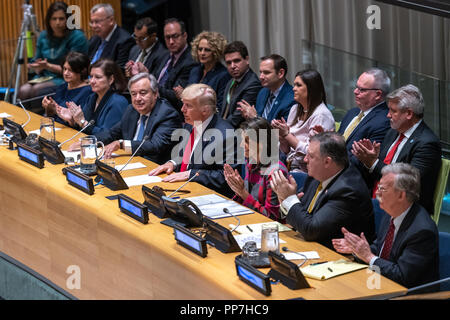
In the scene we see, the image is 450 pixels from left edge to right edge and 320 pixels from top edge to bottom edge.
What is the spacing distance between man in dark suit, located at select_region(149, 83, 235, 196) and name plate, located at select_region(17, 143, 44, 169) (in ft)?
2.13

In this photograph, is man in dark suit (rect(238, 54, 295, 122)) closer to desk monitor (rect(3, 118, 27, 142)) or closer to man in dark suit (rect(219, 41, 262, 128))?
man in dark suit (rect(219, 41, 262, 128))

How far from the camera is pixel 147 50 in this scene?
6680 mm

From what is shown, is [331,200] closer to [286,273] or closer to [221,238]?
[221,238]

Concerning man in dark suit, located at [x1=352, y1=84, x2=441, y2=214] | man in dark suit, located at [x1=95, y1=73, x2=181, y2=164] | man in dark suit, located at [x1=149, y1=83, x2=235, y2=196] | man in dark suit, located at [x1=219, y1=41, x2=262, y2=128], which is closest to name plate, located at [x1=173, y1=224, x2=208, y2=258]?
man in dark suit, located at [x1=149, y1=83, x2=235, y2=196]

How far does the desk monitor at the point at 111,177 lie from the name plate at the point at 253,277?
51.7 inches

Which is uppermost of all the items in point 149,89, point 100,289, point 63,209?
point 149,89

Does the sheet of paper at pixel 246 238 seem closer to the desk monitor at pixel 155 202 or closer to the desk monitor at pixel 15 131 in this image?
the desk monitor at pixel 155 202

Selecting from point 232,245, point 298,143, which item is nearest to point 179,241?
point 232,245

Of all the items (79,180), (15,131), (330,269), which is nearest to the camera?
(330,269)

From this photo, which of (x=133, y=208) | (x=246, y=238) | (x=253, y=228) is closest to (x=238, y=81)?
(x=133, y=208)

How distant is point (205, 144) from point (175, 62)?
6.53ft

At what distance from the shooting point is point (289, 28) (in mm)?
7441
